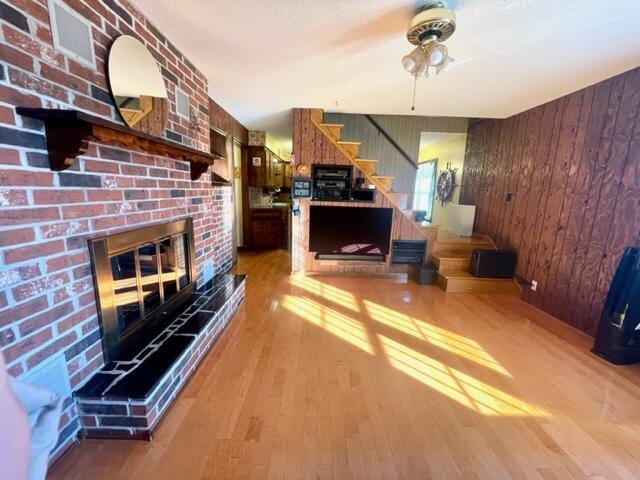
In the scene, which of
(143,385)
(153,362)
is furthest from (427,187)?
(143,385)

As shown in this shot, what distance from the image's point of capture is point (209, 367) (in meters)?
1.78

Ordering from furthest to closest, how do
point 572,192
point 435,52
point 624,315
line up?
point 572,192 < point 624,315 < point 435,52

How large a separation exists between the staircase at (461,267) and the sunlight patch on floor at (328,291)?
4.44ft

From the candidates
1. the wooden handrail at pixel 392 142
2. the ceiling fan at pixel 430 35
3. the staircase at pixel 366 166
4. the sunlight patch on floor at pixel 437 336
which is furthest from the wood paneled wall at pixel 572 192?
the ceiling fan at pixel 430 35

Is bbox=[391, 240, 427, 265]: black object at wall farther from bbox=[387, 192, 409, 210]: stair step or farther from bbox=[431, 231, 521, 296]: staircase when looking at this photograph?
bbox=[387, 192, 409, 210]: stair step

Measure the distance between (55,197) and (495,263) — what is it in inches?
162

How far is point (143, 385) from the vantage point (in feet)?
4.15

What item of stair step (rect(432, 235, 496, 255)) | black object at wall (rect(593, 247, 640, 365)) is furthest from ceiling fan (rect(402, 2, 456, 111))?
stair step (rect(432, 235, 496, 255))

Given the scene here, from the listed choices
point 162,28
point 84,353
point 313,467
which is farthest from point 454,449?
point 162,28

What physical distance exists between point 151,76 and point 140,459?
2.18 m

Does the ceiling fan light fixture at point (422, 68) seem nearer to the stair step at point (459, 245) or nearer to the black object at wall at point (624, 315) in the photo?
the black object at wall at point (624, 315)

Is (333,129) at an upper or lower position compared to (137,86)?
upper

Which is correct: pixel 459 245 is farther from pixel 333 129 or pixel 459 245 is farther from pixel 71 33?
pixel 71 33

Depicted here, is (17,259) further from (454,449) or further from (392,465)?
(454,449)
